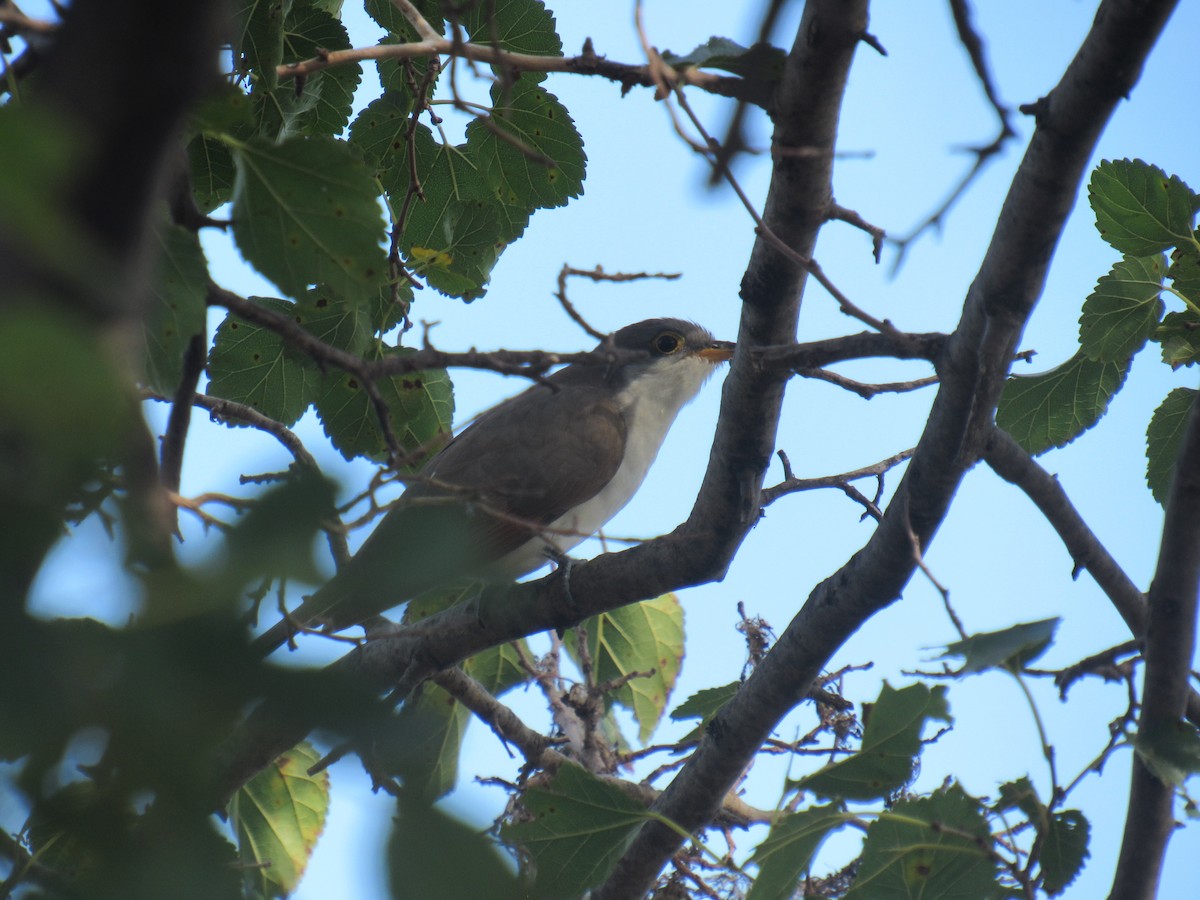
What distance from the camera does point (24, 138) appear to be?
598mm

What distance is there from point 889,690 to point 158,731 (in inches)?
88.5

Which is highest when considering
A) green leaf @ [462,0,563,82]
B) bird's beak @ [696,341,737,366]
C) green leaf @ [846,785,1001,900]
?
bird's beak @ [696,341,737,366]

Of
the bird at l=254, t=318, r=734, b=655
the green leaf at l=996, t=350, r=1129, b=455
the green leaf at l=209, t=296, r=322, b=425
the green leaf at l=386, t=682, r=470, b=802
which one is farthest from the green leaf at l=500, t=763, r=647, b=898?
the green leaf at l=386, t=682, r=470, b=802

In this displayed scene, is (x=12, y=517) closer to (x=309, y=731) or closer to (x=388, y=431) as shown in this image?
(x=309, y=731)

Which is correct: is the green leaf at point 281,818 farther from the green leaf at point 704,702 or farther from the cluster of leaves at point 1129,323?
the cluster of leaves at point 1129,323

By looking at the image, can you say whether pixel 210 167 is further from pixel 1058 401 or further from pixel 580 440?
pixel 1058 401

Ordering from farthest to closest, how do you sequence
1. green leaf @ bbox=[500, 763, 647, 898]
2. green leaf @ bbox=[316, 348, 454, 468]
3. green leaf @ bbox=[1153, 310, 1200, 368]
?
green leaf @ bbox=[316, 348, 454, 468], green leaf @ bbox=[1153, 310, 1200, 368], green leaf @ bbox=[500, 763, 647, 898]

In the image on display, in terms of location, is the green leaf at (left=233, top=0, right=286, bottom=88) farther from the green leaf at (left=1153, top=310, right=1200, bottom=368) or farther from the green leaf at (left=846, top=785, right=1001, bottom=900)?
the green leaf at (left=1153, top=310, right=1200, bottom=368)

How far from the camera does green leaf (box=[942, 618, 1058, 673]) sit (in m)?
1.84

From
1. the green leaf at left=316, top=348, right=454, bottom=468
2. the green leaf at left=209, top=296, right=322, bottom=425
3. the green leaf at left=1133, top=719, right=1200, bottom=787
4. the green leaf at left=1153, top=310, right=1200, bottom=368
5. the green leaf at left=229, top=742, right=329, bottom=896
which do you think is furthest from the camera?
the green leaf at left=229, top=742, right=329, bottom=896

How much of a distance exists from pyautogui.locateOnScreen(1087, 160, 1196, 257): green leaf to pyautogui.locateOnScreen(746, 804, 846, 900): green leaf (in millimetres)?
1975

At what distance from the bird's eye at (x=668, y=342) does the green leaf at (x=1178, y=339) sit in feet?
11.0

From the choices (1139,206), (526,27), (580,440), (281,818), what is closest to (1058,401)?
(1139,206)

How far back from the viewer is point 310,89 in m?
3.80
